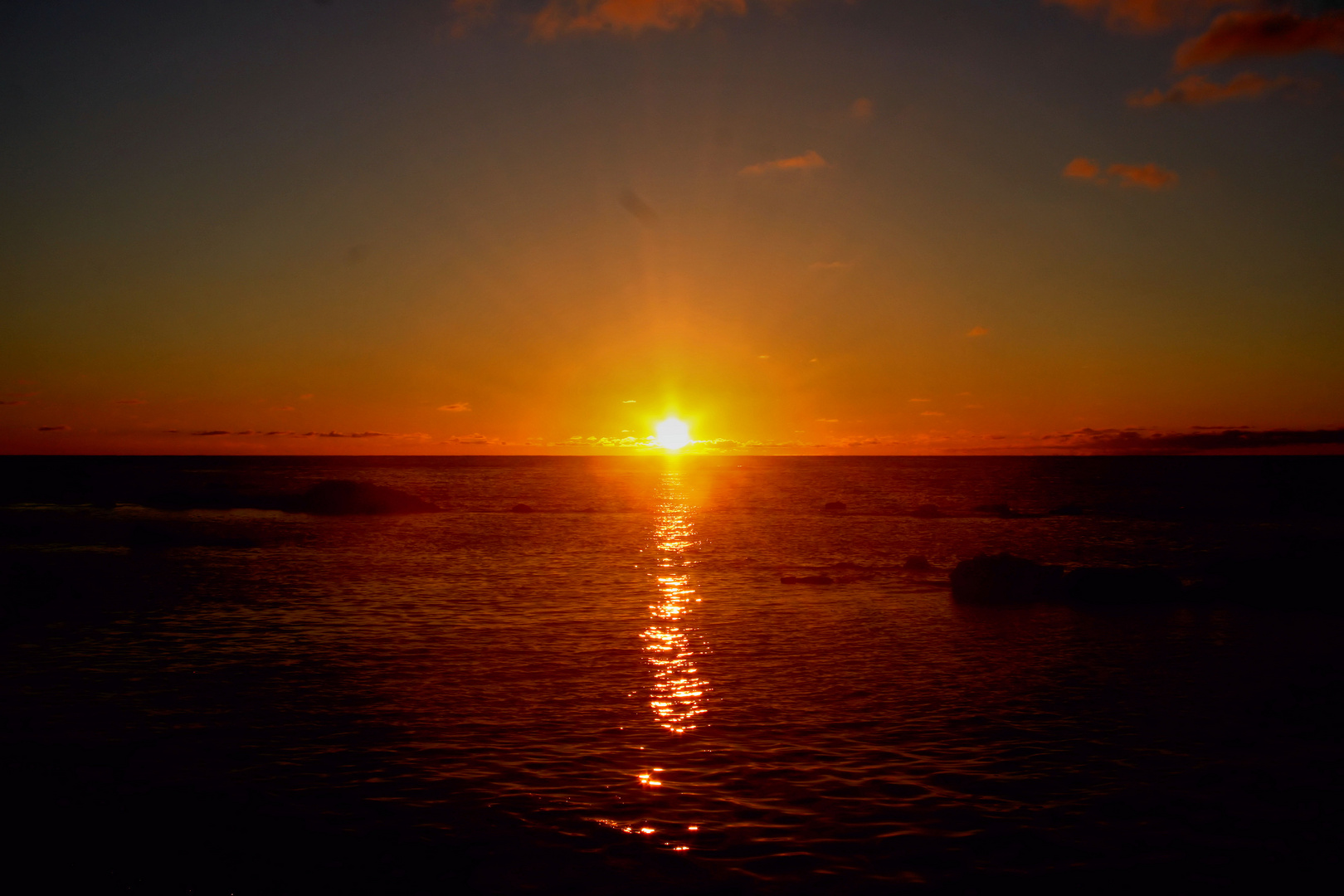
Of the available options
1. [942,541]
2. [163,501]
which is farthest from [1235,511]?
[163,501]

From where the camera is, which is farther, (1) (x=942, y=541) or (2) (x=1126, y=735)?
(1) (x=942, y=541)

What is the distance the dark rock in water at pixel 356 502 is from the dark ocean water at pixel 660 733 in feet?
127

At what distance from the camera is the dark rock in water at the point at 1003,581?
26.3 meters

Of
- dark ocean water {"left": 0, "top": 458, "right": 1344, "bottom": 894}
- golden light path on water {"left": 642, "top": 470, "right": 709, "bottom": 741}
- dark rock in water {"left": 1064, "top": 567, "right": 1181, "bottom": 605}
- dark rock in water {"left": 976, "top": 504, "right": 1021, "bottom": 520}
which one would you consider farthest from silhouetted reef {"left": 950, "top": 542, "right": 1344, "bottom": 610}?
dark rock in water {"left": 976, "top": 504, "right": 1021, "bottom": 520}

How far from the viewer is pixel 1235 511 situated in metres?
71.9

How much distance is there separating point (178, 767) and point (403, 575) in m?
19.8

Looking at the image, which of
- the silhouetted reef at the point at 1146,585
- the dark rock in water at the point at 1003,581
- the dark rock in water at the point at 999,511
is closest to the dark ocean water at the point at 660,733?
the silhouetted reef at the point at 1146,585

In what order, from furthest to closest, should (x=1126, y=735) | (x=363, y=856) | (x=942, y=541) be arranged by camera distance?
(x=942, y=541), (x=1126, y=735), (x=363, y=856)

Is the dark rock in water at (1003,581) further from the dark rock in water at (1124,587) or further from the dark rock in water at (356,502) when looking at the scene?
the dark rock in water at (356,502)

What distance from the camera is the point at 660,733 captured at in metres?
12.9

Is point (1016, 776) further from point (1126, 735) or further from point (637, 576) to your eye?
point (637, 576)

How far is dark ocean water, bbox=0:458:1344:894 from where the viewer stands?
8820mm

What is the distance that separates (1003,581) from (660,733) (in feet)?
57.3

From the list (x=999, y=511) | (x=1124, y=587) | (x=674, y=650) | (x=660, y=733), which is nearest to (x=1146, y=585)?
(x=1124, y=587)
